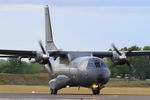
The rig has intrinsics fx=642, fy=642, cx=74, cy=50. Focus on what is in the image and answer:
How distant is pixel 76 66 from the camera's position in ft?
186

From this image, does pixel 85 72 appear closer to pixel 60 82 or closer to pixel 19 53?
pixel 60 82

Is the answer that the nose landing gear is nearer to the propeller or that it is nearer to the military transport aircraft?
the military transport aircraft

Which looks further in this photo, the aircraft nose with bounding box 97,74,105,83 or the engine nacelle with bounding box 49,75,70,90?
the engine nacelle with bounding box 49,75,70,90

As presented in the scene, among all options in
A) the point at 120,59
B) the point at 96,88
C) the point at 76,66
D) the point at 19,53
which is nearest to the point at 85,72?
the point at 96,88

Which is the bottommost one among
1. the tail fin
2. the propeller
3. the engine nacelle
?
the engine nacelle

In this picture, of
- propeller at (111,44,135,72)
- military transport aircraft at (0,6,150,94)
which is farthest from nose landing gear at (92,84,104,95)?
propeller at (111,44,135,72)

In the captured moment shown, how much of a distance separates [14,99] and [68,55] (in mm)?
15847

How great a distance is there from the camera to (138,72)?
14675 cm

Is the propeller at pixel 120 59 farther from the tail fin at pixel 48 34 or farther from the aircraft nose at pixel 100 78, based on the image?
the tail fin at pixel 48 34

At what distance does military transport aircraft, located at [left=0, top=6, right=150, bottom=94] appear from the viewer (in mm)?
54656

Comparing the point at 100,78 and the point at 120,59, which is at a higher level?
the point at 120,59

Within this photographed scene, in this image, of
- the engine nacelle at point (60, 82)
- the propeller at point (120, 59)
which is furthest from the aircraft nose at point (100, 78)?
the engine nacelle at point (60, 82)

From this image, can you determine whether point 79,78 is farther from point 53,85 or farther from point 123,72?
point 123,72

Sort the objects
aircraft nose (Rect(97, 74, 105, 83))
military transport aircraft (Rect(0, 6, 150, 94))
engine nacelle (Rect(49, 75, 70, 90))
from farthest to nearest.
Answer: engine nacelle (Rect(49, 75, 70, 90)), military transport aircraft (Rect(0, 6, 150, 94)), aircraft nose (Rect(97, 74, 105, 83))
